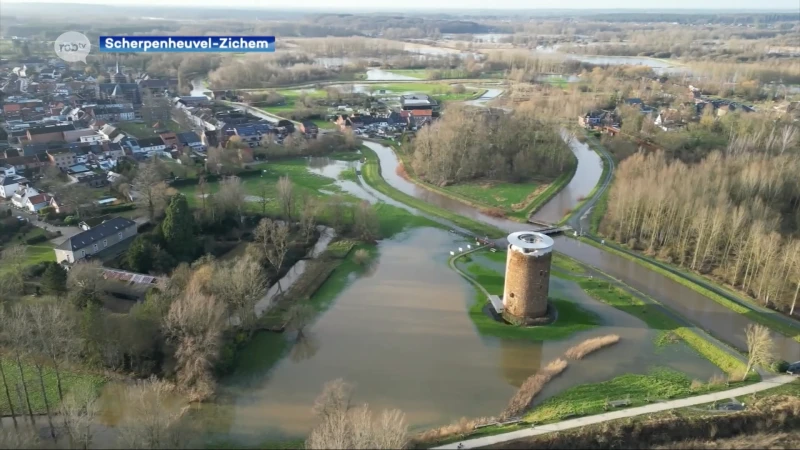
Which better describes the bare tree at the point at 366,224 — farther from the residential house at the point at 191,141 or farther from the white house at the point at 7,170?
the white house at the point at 7,170

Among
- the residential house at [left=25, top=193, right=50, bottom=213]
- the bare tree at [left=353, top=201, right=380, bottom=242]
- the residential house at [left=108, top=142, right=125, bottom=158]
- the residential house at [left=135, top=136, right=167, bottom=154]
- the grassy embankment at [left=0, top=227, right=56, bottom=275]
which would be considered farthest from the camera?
the residential house at [left=135, top=136, right=167, bottom=154]

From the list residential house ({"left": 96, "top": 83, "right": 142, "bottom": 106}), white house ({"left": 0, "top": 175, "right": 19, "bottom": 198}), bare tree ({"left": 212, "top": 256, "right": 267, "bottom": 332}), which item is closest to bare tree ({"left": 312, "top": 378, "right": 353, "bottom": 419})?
bare tree ({"left": 212, "top": 256, "right": 267, "bottom": 332})

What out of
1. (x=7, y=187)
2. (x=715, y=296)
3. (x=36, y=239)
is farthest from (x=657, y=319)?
(x=7, y=187)

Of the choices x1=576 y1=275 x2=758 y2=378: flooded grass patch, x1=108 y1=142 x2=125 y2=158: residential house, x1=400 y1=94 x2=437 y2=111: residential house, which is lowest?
x1=576 y1=275 x2=758 y2=378: flooded grass patch

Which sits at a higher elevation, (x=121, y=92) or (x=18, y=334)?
(x=121, y=92)

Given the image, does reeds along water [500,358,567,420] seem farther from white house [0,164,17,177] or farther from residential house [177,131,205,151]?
residential house [177,131,205,151]

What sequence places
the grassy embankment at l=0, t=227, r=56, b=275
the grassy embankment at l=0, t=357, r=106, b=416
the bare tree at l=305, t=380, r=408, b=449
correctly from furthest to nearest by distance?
the grassy embankment at l=0, t=227, r=56, b=275 → the grassy embankment at l=0, t=357, r=106, b=416 → the bare tree at l=305, t=380, r=408, b=449

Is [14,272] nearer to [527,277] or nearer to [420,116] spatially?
[527,277]
